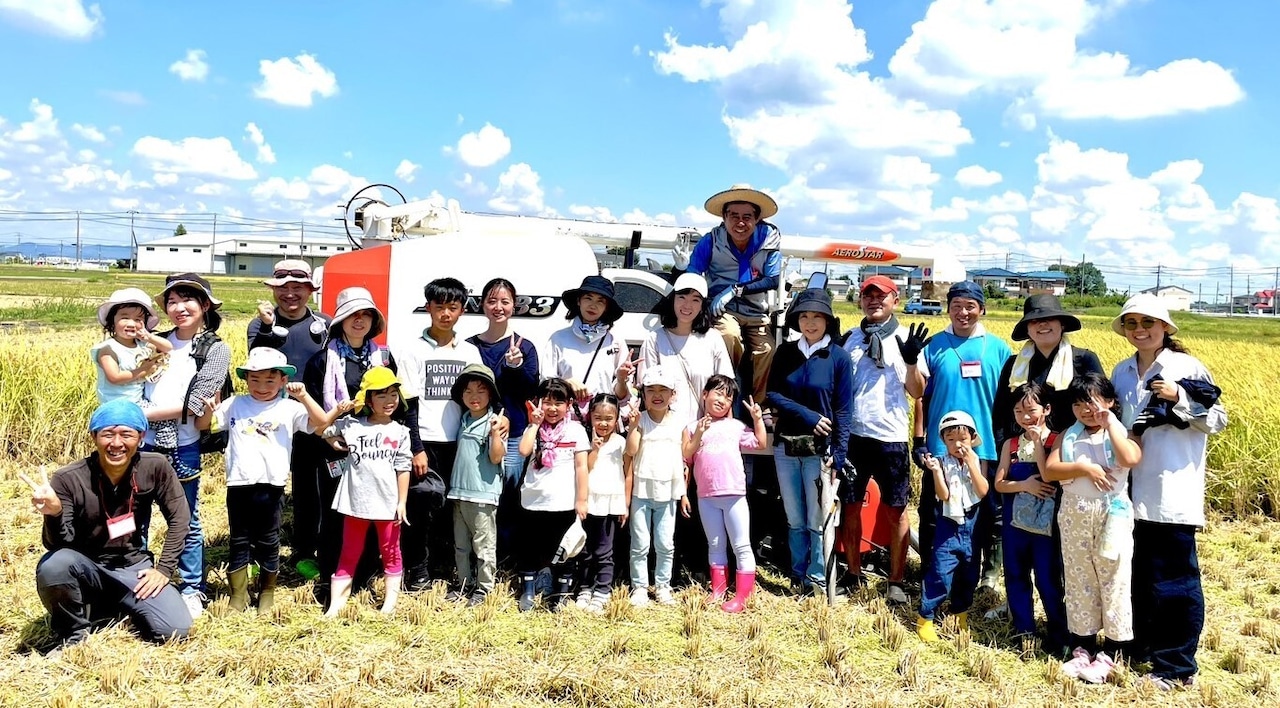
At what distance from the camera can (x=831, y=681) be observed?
391 cm

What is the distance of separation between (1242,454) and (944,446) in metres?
4.41

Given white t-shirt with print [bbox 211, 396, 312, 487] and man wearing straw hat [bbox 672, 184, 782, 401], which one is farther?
man wearing straw hat [bbox 672, 184, 782, 401]

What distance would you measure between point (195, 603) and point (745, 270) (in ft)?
12.8

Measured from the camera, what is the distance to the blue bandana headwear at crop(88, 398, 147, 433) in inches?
148

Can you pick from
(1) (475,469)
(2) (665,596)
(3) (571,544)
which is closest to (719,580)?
(2) (665,596)

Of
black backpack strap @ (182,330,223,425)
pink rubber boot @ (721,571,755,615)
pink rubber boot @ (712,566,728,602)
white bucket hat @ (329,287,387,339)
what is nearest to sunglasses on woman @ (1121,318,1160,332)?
pink rubber boot @ (721,571,755,615)

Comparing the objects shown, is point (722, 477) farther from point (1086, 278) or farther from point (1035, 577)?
point (1086, 278)

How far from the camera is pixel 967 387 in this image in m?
4.70

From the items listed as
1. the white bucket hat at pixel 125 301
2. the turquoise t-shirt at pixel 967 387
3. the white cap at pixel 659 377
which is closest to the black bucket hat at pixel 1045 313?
the turquoise t-shirt at pixel 967 387

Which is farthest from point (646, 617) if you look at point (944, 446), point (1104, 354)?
point (1104, 354)

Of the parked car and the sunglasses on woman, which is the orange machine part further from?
the parked car

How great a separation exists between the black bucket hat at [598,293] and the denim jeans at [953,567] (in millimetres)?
2292

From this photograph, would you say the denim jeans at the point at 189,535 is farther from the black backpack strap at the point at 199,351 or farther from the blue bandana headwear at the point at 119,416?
the blue bandana headwear at the point at 119,416

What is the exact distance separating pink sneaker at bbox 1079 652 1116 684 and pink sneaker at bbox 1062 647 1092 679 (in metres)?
0.02
